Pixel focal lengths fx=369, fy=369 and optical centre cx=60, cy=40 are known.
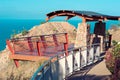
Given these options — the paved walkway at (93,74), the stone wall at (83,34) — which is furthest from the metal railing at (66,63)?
the stone wall at (83,34)

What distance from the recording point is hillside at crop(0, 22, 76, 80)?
2827 centimetres

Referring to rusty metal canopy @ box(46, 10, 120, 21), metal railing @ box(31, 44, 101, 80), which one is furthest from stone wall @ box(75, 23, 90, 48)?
metal railing @ box(31, 44, 101, 80)

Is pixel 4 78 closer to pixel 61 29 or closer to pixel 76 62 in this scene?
pixel 76 62

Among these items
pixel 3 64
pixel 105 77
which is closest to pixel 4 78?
pixel 3 64

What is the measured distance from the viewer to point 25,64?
1180 inches

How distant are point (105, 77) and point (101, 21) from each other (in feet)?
31.6

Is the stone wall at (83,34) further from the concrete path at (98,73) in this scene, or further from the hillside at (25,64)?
the concrete path at (98,73)

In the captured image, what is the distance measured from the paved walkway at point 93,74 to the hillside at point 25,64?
15.2 feet

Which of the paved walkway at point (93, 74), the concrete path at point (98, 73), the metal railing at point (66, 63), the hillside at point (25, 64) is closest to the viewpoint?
the metal railing at point (66, 63)

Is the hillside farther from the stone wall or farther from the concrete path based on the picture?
the concrete path

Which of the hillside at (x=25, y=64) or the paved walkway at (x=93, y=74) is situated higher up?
the paved walkway at (x=93, y=74)

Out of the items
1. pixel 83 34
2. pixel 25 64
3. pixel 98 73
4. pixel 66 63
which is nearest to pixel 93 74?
pixel 98 73

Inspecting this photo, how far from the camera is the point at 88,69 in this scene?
19.8 meters

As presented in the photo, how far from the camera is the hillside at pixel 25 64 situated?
28266mm
